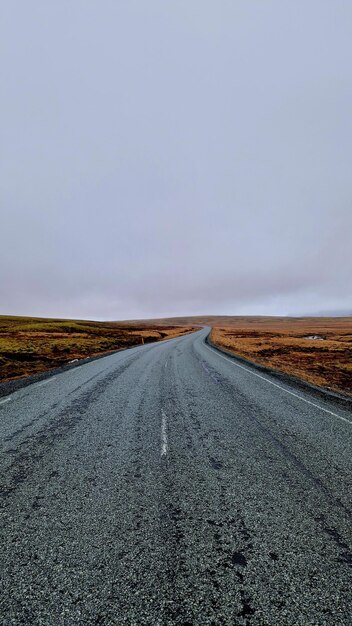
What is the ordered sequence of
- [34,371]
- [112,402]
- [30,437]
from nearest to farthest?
[30,437], [112,402], [34,371]

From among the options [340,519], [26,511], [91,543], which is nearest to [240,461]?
[340,519]

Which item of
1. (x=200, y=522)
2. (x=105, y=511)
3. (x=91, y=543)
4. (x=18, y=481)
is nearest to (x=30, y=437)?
(x=18, y=481)

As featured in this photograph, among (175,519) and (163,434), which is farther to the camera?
(163,434)

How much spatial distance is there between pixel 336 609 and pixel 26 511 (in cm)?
415

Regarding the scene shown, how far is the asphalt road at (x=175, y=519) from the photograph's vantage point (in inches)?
111

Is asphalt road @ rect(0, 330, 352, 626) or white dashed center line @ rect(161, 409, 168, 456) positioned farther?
white dashed center line @ rect(161, 409, 168, 456)

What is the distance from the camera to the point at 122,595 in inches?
114

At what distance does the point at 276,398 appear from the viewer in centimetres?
1091

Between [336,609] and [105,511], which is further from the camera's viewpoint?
[105,511]

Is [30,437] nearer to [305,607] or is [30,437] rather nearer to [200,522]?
[200,522]

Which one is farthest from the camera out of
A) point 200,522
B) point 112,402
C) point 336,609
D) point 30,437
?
point 112,402

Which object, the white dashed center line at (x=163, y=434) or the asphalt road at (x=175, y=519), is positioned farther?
the white dashed center line at (x=163, y=434)

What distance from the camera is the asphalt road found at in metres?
2.82

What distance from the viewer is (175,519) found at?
412 centimetres
